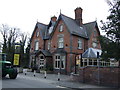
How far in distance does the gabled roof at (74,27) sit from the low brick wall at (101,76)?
1370 cm

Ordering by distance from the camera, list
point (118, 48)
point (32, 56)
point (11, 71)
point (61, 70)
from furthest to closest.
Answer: point (32, 56) < point (61, 70) < point (11, 71) < point (118, 48)

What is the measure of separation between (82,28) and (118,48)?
74.2 ft

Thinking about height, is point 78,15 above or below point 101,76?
above

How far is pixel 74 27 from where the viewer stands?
31.5m

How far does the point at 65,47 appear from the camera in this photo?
98.1 feet

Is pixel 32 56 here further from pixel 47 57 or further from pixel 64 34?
pixel 64 34

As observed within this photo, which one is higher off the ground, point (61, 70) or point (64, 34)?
point (64, 34)

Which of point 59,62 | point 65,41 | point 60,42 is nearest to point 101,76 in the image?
point 59,62

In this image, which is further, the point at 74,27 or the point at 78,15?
the point at 78,15

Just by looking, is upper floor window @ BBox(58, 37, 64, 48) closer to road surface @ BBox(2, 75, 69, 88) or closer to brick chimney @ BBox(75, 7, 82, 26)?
brick chimney @ BBox(75, 7, 82, 26)

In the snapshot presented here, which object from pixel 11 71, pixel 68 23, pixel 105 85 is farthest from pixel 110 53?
pixel 68 23

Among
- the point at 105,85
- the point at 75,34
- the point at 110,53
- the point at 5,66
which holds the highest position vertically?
the point at 75,34

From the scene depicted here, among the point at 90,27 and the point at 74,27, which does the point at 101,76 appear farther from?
the point at 90,27

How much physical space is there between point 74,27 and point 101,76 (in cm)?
1766
